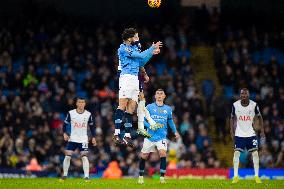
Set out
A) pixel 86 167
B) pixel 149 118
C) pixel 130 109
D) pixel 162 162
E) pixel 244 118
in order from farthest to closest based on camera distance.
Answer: pixel 86 167 → pixel 244 118 → pixel 162 162 → pixel 149 118 → pixel 130 109

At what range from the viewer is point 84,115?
25.5 m

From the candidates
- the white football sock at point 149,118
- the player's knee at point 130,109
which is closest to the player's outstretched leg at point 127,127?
the player's knee at point 130,109

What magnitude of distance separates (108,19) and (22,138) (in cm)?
1179

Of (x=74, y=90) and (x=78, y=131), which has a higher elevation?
(x=74, y=90)

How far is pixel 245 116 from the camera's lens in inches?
923

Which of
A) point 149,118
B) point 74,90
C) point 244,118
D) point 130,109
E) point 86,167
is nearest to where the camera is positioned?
point 130,109

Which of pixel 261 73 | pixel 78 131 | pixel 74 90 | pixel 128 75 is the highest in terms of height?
pixel 261 73

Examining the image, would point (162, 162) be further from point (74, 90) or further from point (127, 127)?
point (74, 90)

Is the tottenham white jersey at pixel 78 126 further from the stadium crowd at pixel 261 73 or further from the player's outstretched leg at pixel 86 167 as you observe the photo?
the stadium crowd at pixel 261 73

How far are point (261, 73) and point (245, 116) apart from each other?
49.6ft

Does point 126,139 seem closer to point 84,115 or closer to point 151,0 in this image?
point 151,0

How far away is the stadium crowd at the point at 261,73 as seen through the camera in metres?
33.8

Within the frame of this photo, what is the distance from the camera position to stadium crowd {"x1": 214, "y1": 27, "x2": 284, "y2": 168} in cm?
3375

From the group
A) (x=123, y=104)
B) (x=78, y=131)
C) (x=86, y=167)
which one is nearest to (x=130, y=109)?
(x=123, y=104)
